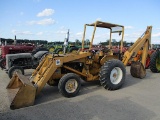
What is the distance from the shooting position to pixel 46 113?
4.67 meters

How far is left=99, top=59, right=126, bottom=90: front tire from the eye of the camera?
6439 mm

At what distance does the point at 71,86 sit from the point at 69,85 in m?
0.08

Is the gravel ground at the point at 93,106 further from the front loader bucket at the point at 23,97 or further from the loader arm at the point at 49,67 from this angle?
the loader arm at the point at 49,67

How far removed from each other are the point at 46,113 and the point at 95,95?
6.31 feet

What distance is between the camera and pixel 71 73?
5945mm

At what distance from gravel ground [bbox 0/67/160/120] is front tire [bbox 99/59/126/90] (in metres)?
0.22

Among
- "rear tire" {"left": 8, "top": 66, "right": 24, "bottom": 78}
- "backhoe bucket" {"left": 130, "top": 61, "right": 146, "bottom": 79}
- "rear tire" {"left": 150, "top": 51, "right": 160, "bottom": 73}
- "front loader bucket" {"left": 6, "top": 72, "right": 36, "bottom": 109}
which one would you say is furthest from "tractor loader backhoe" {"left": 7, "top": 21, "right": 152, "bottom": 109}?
"rear tire" {"left": 8, "top": 66, "right": 24, "bottom": 78}

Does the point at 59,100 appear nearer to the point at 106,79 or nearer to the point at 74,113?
the point at 74,113

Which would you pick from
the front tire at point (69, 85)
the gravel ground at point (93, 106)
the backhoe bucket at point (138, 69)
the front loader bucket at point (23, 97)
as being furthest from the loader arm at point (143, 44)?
the front loader bucket at point (23, 97)

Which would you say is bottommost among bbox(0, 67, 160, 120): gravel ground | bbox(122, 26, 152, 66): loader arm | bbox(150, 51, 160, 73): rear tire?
bbox(0, 67, 160, 120): gravel ground

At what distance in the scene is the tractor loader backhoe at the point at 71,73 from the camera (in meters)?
5.13

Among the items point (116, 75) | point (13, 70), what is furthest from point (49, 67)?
point (13, 70)

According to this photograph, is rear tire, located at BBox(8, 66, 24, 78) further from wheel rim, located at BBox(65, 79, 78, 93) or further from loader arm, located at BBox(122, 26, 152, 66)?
loader arm, located at BBox(122, 26, 152, 66)

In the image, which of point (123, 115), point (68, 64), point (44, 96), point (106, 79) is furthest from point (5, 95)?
point (123, 115)
